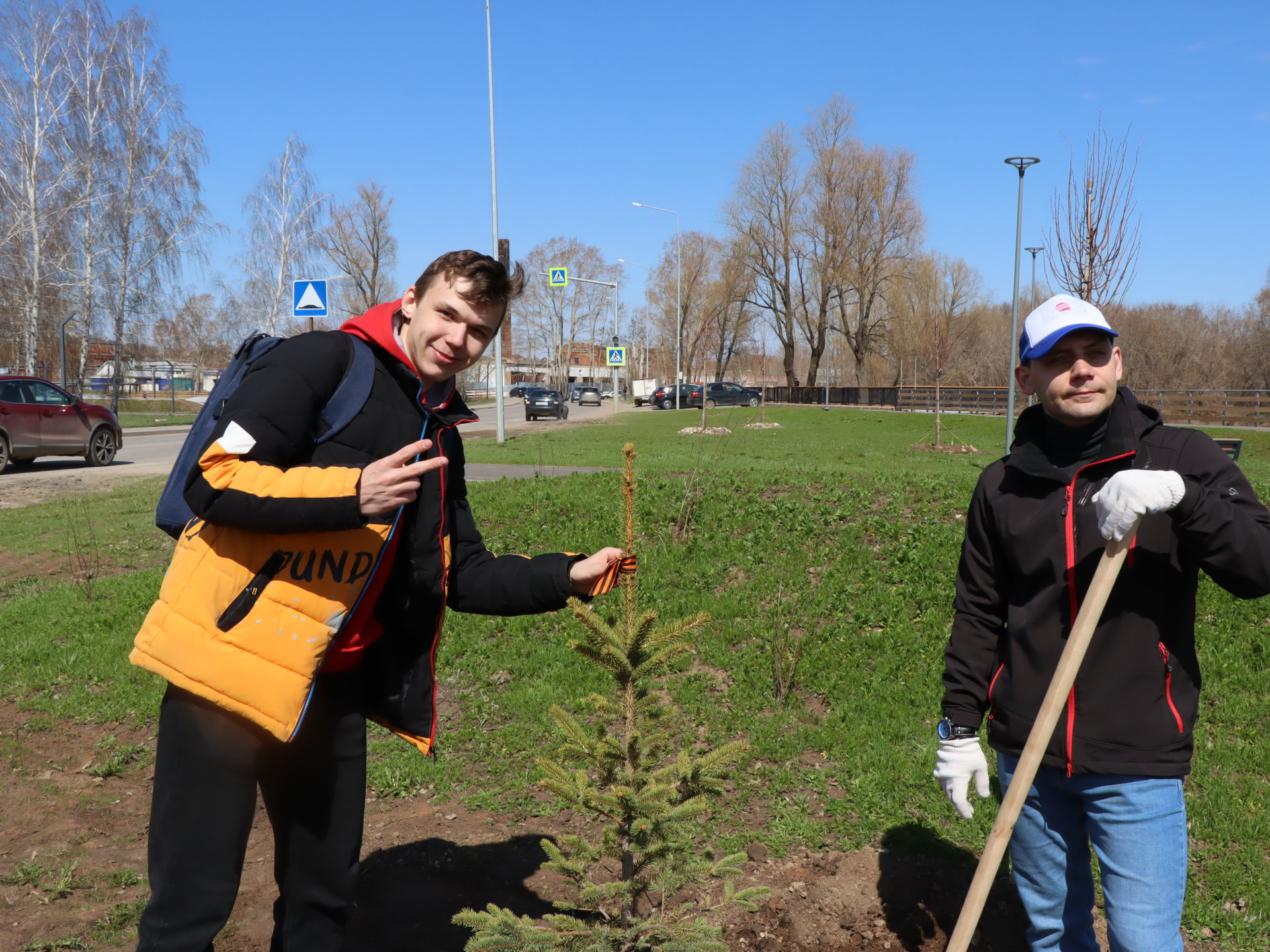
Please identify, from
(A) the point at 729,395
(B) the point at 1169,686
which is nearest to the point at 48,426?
(B) the point at 1169,686

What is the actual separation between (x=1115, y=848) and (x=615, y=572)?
1352 mm

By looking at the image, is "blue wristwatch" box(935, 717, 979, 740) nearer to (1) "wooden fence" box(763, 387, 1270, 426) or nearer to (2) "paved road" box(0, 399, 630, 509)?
(2) "paved road" box(0, 399, 630, 509)

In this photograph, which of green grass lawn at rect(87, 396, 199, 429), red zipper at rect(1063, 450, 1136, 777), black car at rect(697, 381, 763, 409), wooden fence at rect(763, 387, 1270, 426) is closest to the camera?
red zipper at rect(1063, 450, 1136, 777)

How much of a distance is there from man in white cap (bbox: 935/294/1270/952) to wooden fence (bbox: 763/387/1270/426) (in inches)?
476

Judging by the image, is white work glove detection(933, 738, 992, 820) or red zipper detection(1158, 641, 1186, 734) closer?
red zipper detection(1158, 641, 1186, 734)

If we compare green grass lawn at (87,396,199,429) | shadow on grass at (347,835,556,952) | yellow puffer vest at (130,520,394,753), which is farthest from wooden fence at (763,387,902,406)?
yellow puffer vest at (130,520,394,753)

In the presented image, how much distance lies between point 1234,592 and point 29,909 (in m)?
3.95

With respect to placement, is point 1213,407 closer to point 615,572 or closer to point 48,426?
point 48,426

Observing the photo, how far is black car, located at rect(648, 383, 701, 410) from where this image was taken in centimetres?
4822

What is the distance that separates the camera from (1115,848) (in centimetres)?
217

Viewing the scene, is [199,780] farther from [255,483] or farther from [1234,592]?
[1234,592]

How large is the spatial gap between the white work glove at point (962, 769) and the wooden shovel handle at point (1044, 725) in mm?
295

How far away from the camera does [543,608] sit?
8.21ft

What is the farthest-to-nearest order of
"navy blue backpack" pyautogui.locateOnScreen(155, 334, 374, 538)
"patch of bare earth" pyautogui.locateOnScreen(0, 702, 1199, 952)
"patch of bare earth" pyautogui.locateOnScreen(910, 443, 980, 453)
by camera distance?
"patch of bare earth" pyautogui.locateOnScreen(910, 443, 980, 453)
"patch of bare earth" pyautogui.locateOnScreen(0, 702, 1199, 952)
"navy blue backpack" pyautogui.locateOnScreen(155, 334, 374, 538)
